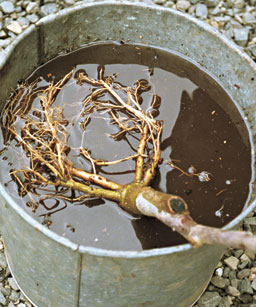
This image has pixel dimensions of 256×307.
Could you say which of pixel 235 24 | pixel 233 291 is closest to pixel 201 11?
pixel 235 24

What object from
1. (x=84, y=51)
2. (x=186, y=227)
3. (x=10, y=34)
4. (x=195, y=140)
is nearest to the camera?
(x=186, y=227)

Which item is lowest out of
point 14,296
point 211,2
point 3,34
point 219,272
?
point 14,296

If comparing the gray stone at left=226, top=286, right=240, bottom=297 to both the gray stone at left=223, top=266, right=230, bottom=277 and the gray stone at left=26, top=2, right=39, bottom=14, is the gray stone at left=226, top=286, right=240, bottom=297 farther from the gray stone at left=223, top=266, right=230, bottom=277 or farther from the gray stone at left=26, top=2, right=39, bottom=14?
the gray stone at left=26, top=2, right=39, bottom=14

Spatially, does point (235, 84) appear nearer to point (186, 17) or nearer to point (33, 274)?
Result: point (186, 17)

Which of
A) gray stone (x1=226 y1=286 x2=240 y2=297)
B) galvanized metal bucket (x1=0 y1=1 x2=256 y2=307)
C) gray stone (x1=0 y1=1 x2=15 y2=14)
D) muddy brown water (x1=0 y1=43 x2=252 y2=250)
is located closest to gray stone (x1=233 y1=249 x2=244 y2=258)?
gray stone (x1=226 y1=286 x2=240 y2=297)

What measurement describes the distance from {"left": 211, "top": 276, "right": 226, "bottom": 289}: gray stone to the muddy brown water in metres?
0.49

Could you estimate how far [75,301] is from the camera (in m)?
1.66

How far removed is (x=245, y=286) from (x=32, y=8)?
67.8 inches

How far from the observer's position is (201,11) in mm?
2775

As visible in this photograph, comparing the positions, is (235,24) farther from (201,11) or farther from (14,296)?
(14,296)

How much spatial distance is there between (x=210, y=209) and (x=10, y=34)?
150 cm

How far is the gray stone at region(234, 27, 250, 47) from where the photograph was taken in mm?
2688

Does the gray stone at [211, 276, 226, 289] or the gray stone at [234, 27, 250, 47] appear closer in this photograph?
the gray stone at [211, 276, 226, 289]

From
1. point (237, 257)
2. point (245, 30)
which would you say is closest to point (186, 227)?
point (237, 257)
